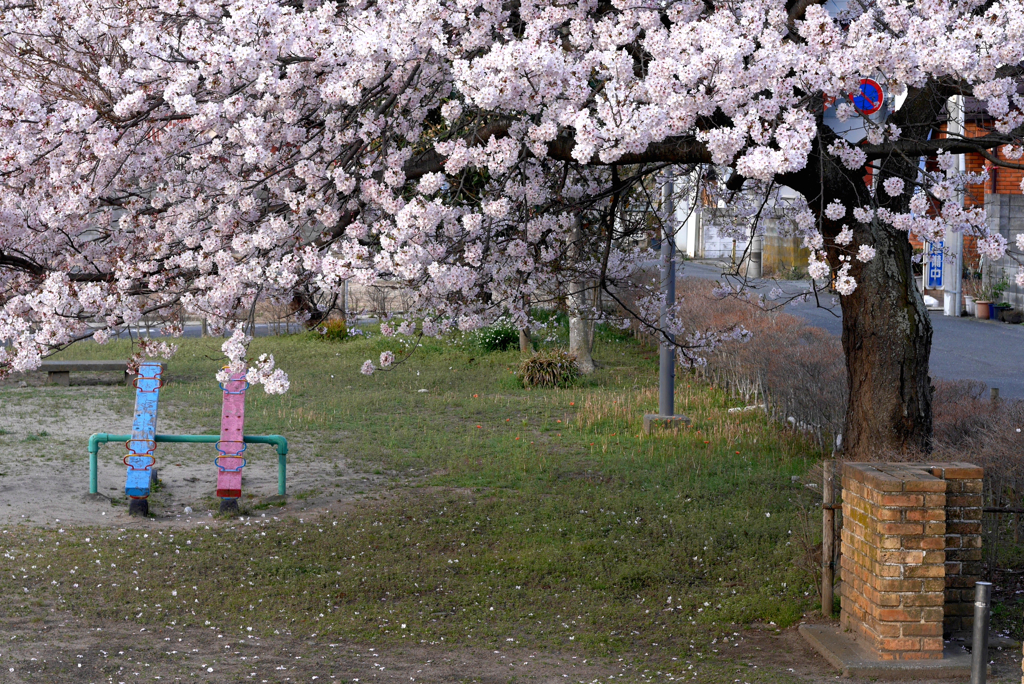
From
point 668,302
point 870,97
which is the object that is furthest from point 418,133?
point 668,302

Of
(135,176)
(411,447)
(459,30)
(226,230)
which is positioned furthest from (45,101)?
(411,447)

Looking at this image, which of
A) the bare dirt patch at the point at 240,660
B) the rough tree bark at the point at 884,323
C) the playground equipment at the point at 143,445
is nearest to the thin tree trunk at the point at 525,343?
the playground equipment at the point at 143,445

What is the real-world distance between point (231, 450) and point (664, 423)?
4.85 m

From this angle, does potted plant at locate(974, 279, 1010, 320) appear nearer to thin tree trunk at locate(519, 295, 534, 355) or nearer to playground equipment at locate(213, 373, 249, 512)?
thin tree trunk at locate(519, 295, 534, 355)

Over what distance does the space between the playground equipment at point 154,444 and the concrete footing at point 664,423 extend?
4157mm

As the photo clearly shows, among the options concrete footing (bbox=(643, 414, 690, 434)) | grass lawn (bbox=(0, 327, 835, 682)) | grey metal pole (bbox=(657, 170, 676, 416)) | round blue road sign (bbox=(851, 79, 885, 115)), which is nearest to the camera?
grass lawn (bbox=(0, 327, 835, 682))

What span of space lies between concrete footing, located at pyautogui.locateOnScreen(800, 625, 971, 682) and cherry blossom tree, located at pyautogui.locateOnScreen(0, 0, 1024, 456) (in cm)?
150

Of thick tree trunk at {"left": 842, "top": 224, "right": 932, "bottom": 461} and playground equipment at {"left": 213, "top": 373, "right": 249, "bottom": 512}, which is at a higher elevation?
thick tree trunk at {"left": 842, "top": 224, "right": 932, "bottom": 461}

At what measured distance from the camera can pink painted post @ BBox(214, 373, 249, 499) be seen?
8.38 meters

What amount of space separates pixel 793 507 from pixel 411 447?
169 inches

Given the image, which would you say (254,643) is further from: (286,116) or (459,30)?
(459,30)

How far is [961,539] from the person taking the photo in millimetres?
5129

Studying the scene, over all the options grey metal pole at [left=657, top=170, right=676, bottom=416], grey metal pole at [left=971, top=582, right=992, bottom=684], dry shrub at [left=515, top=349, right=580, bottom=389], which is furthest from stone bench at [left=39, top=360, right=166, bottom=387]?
grey metal pole at [left=971, top=582, right=992, bottom=684]

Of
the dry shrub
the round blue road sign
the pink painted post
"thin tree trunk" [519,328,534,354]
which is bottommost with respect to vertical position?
the pink painted post
